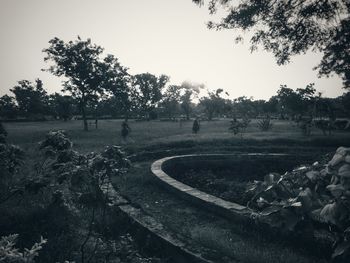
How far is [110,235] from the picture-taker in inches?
182

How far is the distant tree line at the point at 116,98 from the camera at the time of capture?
29.3 m

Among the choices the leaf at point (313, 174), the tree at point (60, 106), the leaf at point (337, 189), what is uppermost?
the tree at point (60, 106)

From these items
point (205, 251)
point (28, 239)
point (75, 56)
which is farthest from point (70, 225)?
point (75, 56)

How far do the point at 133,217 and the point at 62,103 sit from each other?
6752 cm

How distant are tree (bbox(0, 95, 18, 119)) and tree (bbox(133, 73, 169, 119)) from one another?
33.8 meters

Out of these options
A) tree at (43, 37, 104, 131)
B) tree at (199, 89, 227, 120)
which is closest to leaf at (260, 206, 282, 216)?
tree at (43, 37, 104, 131)

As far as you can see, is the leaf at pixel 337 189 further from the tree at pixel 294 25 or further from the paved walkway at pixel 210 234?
the tree at pixel 294 25

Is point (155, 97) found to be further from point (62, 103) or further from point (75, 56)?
point (75, 56)

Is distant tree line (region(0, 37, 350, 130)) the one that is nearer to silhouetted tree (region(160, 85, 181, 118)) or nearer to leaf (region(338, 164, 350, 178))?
silhouetted tree (region(160, 85, 181, 118))

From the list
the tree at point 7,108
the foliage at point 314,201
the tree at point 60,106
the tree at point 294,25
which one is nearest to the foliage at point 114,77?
the tree at point 294,25

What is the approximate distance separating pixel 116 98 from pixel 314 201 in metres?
42.2

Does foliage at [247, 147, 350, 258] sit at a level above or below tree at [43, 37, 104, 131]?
below

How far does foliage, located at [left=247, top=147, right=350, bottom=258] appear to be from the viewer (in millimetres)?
1630

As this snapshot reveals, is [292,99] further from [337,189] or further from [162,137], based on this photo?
[337,189]
